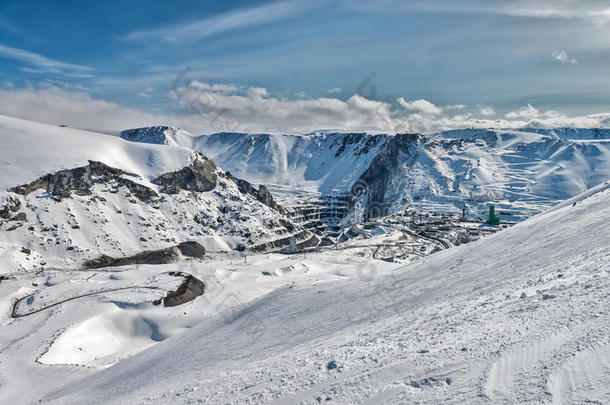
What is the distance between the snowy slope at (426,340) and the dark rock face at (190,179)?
3519 inches

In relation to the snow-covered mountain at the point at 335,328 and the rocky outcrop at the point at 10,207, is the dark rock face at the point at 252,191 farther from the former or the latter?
the snow-covered mountain at the point at 335,328

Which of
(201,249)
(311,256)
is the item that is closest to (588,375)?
(311,256)

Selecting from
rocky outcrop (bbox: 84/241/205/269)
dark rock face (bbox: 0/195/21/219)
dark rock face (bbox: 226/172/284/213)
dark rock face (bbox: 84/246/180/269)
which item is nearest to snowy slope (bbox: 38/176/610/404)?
dark rock face (bbox: 84/246/180/269)

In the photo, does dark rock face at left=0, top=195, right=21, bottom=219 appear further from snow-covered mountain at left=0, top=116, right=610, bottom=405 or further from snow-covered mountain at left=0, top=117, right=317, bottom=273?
snow-covered mountain at left=0, top=116, right=610, bottom=405

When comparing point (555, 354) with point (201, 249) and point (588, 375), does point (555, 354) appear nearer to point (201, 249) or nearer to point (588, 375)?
point (588, 375)

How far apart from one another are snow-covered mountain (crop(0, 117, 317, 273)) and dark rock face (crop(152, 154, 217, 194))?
0.29 m

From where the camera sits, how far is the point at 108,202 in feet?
305

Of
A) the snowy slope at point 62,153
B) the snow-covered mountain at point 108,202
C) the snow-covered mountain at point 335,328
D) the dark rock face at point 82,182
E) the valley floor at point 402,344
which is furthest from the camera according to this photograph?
the snowy slope at point 62,153

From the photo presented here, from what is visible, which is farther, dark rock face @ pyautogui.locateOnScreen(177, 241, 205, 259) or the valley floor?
dark rock face @ pyautogui.locateOnScreen(177, 241, 205, 259)

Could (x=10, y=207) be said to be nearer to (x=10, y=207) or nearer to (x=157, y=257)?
(x=10, y=207)

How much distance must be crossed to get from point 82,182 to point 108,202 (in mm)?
8264

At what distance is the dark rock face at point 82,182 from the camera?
285 feet

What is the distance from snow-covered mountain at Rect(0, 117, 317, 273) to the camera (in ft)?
252

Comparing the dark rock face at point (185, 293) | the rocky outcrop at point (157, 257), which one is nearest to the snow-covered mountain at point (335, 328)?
the dark rock face at point (185, 293)
